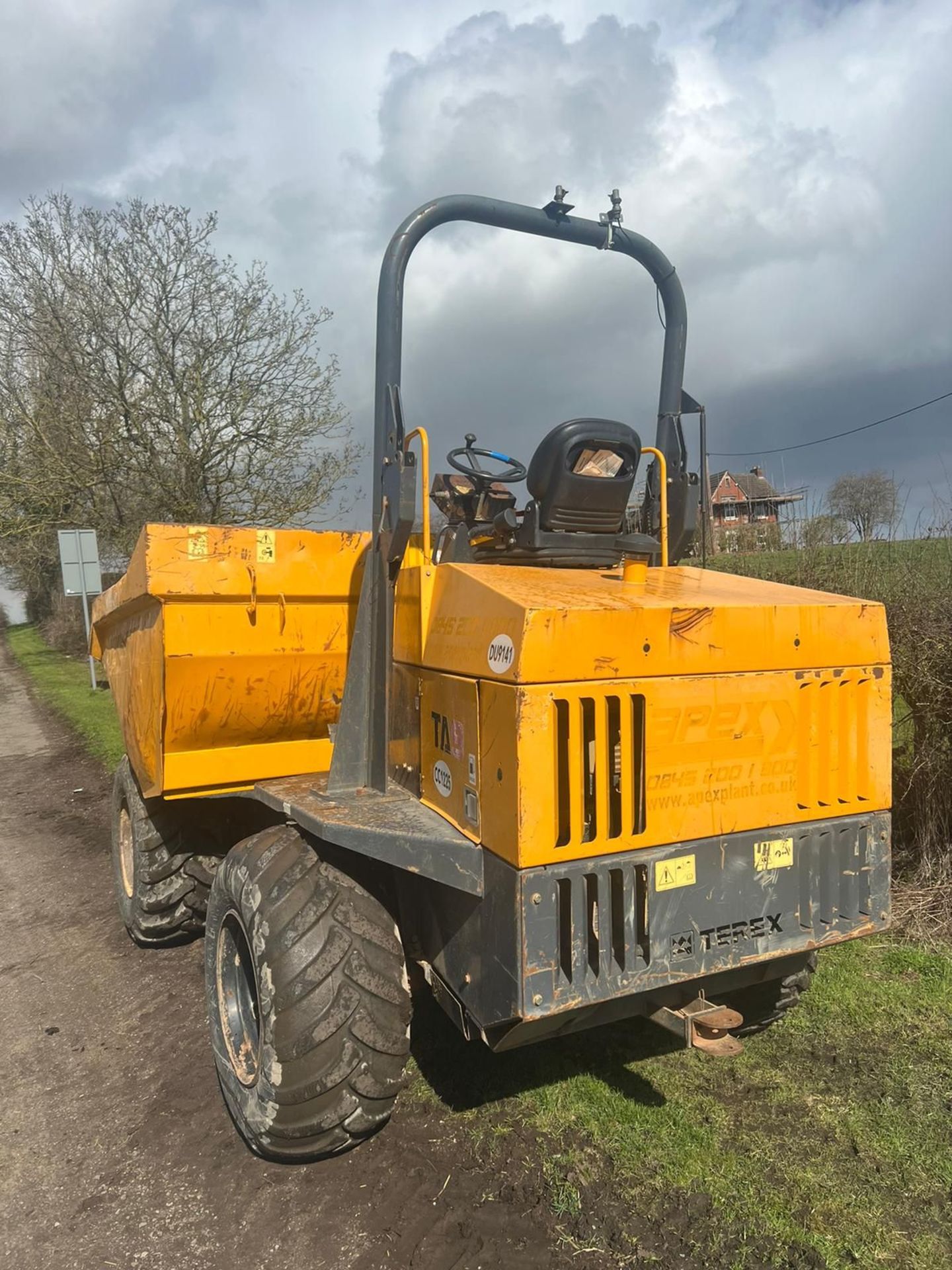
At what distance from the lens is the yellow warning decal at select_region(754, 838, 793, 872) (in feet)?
8.55

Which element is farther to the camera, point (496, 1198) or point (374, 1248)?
point (496, 1198)

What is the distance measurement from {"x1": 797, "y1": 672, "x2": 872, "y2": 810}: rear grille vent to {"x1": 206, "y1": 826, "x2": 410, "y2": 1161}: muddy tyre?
1401 millimetres

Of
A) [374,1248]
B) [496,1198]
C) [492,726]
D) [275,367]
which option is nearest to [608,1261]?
[496,1198]

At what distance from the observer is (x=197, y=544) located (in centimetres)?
348

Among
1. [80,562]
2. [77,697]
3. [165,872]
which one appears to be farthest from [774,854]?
[77,697]

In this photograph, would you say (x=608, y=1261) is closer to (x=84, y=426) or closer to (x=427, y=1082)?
(x=427, y=1082)

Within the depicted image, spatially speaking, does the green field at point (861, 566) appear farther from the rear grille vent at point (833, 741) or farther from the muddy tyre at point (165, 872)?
the muddy tyre at point (165, 872)

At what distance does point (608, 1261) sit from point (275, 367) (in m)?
15.2

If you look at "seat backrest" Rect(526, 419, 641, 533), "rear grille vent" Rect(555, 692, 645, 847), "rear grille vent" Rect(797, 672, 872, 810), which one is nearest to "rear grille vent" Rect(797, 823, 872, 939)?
"rear grille vent" Rect(797, 672, 872, 810)

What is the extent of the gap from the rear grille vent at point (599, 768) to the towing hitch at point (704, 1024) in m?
0.65

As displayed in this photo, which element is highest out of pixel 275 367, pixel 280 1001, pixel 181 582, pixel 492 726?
pixel 275 367

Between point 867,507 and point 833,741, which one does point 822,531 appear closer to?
point 867,507

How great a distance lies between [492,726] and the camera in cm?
238

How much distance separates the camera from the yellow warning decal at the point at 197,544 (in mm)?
3469
